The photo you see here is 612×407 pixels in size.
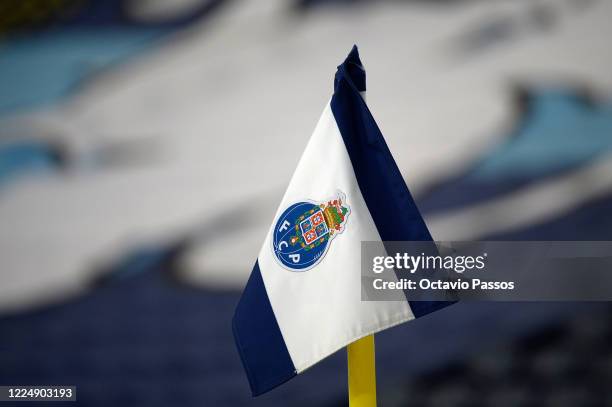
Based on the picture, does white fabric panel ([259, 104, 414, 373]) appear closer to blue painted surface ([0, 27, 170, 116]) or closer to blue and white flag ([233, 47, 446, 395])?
blue and white flag ([233, 47, 446, 395])

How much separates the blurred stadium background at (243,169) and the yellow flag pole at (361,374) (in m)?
1.85

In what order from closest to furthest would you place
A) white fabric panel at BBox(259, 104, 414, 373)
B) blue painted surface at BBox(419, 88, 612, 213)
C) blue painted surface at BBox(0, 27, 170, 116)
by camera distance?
white fabric panel at BBox(259, 104, 414, 373)
blue painted surface at BBox(419, 88, 612, 213)
blue painted surface at BBox(0, 27, 170, 116)

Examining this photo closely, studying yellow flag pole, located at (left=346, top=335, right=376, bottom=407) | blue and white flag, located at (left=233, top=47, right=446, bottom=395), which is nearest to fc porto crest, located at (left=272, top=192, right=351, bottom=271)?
blue and white flag, located at (left=233, top=47, right=446, bottom=395)

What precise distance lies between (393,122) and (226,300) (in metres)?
1.02

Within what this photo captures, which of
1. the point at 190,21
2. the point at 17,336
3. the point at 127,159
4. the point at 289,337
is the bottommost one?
the point at 289,337

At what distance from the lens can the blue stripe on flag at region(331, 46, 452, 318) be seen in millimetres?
1131

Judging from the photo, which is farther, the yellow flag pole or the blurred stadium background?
the blurred stadium background

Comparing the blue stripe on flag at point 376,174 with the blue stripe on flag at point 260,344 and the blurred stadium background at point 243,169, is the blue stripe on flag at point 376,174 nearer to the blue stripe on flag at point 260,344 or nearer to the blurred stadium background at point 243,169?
the blue stripe on flag at point 260,344

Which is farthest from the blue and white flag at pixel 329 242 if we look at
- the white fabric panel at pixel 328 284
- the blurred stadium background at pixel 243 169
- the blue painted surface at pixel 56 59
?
the blue painted surface at pixel 56 59

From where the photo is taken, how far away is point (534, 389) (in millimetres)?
2949

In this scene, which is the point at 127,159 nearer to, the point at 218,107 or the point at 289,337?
the point at 218,107

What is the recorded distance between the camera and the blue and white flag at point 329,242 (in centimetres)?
113

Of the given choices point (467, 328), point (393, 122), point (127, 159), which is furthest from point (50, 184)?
point (467, 328)

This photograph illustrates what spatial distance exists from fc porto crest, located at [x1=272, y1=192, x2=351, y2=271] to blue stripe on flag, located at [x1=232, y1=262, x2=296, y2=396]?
2.6 inches
